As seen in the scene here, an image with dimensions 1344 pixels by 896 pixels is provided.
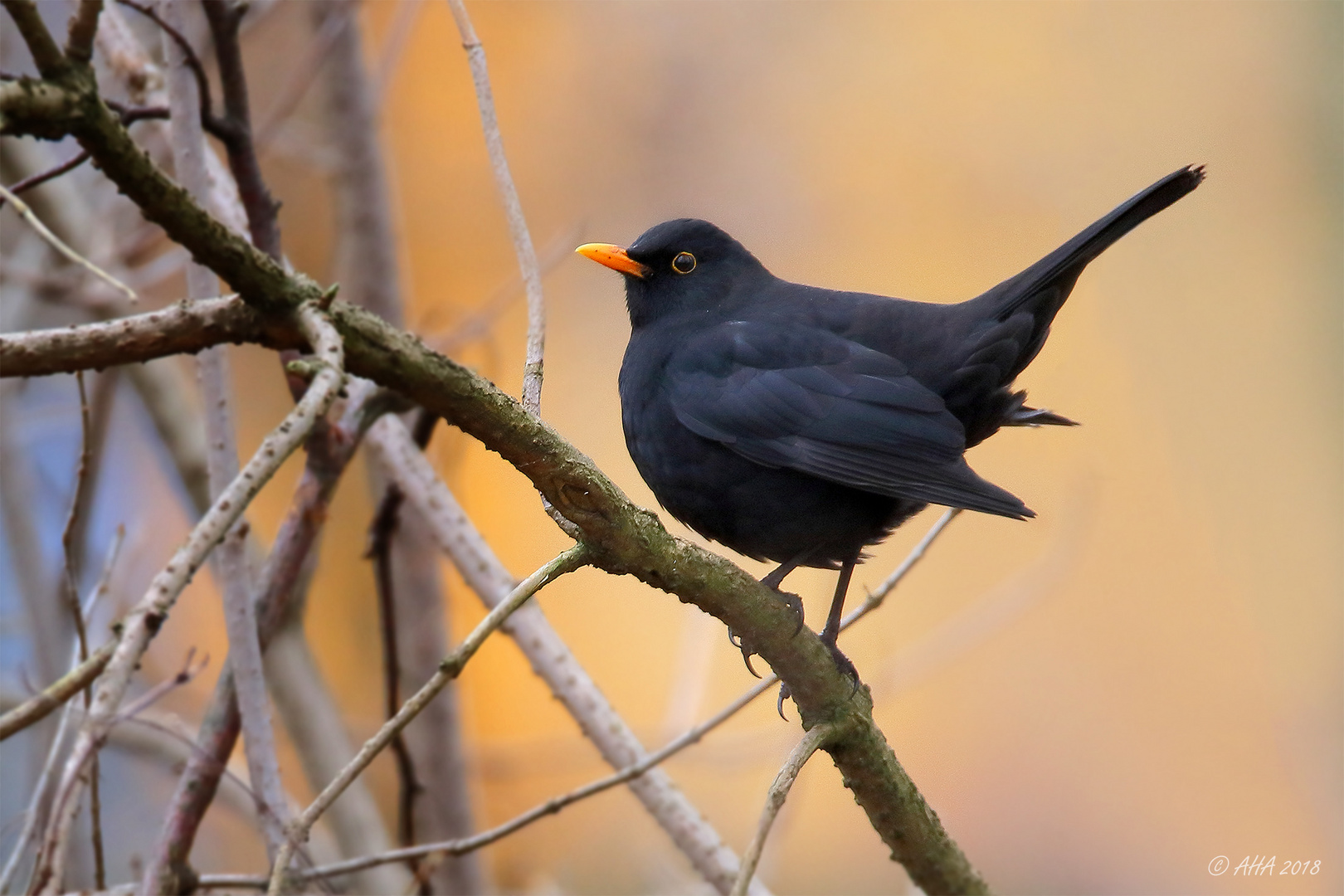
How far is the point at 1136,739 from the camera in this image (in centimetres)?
674

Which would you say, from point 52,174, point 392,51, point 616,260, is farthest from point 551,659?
point 392,51

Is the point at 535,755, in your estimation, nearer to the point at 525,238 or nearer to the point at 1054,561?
the point at 1054,561

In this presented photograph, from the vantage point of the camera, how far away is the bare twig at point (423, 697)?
5.41 ft

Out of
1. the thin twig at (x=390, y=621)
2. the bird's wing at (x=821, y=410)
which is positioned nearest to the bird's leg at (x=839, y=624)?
the bird's wing at (x=821, y=410)

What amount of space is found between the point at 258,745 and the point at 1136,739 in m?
5.51

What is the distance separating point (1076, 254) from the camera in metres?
3.03

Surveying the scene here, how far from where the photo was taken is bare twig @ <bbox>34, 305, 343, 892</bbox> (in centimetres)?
146

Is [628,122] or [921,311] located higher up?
[628,122]

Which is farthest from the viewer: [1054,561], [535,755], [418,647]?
[535,755]

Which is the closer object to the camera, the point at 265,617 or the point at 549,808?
the point at 549,808

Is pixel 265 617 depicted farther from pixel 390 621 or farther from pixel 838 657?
pixel 838 657

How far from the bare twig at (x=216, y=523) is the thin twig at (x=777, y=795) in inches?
33.0

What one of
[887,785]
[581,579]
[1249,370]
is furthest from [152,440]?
[1249,370]

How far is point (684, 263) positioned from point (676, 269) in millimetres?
31
